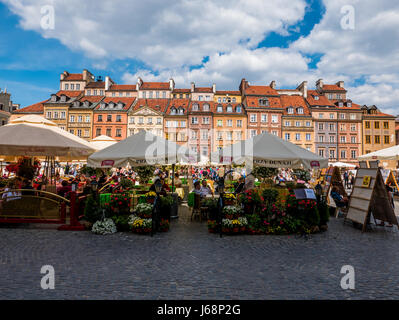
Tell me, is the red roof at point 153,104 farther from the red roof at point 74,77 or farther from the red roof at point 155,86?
the red roof at point 74,77

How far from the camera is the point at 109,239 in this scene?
23.3 feet

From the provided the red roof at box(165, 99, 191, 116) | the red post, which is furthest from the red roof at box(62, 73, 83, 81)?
the red post

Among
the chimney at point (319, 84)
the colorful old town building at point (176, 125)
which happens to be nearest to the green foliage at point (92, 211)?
the colorful old town building at point (176, 125)

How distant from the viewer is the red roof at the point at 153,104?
56.3 metres

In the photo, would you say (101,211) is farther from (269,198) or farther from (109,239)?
(269,198)

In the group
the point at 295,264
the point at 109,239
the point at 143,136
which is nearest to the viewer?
the point at 295,264

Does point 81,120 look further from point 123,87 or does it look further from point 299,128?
point 299,128

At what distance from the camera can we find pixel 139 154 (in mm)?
8547

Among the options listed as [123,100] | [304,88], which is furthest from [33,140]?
[304,88]

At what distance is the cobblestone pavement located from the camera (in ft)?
13.3

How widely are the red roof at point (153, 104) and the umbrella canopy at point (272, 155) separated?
4849cm

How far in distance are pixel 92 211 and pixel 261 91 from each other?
182 feet
